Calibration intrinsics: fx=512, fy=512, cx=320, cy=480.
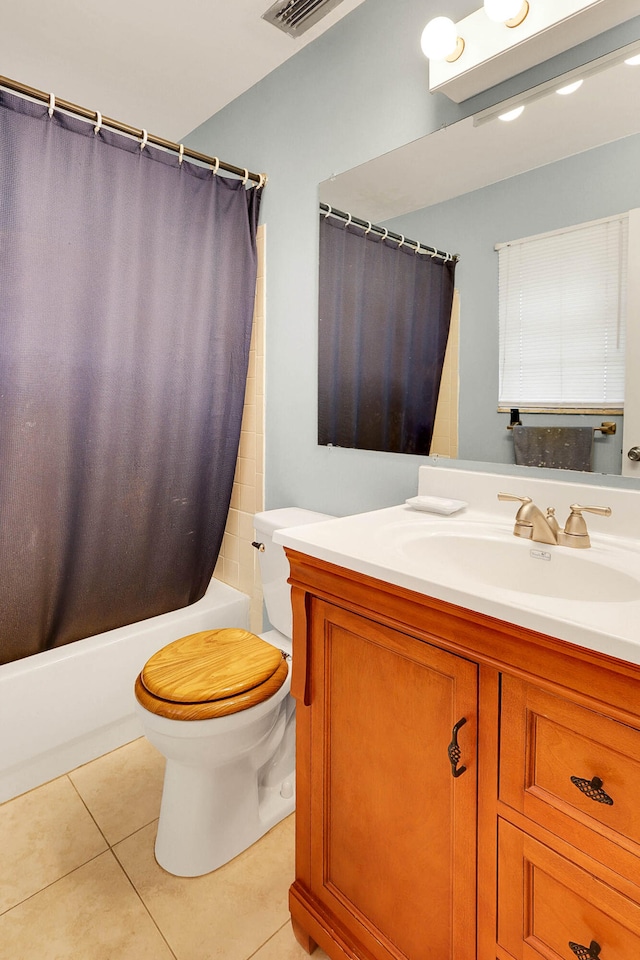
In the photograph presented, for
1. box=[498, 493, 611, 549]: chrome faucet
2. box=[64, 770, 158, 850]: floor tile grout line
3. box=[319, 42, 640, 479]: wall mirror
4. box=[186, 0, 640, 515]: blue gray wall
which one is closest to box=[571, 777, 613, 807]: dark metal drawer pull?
box=[498, 493, 611, 549]: chrome faucet

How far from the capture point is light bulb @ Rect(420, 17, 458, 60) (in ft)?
3.90

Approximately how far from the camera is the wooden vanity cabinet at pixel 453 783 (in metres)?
0.64

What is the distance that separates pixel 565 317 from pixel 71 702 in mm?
1776

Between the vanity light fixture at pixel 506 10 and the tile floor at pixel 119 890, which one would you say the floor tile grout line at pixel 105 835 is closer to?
the tile floor at pixel 119 890

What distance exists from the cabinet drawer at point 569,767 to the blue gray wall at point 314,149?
2.76 feet

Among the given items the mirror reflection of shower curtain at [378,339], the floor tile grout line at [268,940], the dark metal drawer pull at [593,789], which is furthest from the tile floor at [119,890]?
the mirror reflection of shower curtain at [378,339]

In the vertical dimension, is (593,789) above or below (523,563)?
below

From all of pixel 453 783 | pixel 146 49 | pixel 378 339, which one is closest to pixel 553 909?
pixel 453 783

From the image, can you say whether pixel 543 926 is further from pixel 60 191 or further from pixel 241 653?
pixel 60 191

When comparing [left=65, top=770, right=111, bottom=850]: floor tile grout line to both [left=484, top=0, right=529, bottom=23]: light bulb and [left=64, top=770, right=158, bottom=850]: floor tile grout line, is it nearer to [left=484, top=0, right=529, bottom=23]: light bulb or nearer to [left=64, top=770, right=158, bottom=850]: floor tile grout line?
[left=64, top=770, right=158, bottom=850]: floor tile grout line

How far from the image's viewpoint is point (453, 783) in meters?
0.80

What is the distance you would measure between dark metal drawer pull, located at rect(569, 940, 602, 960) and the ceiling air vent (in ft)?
6.93

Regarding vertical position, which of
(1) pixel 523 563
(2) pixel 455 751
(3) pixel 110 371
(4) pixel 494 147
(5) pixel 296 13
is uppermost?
(5) pixel 296 13

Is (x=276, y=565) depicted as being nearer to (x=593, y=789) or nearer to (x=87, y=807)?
(x=87, y=807)
